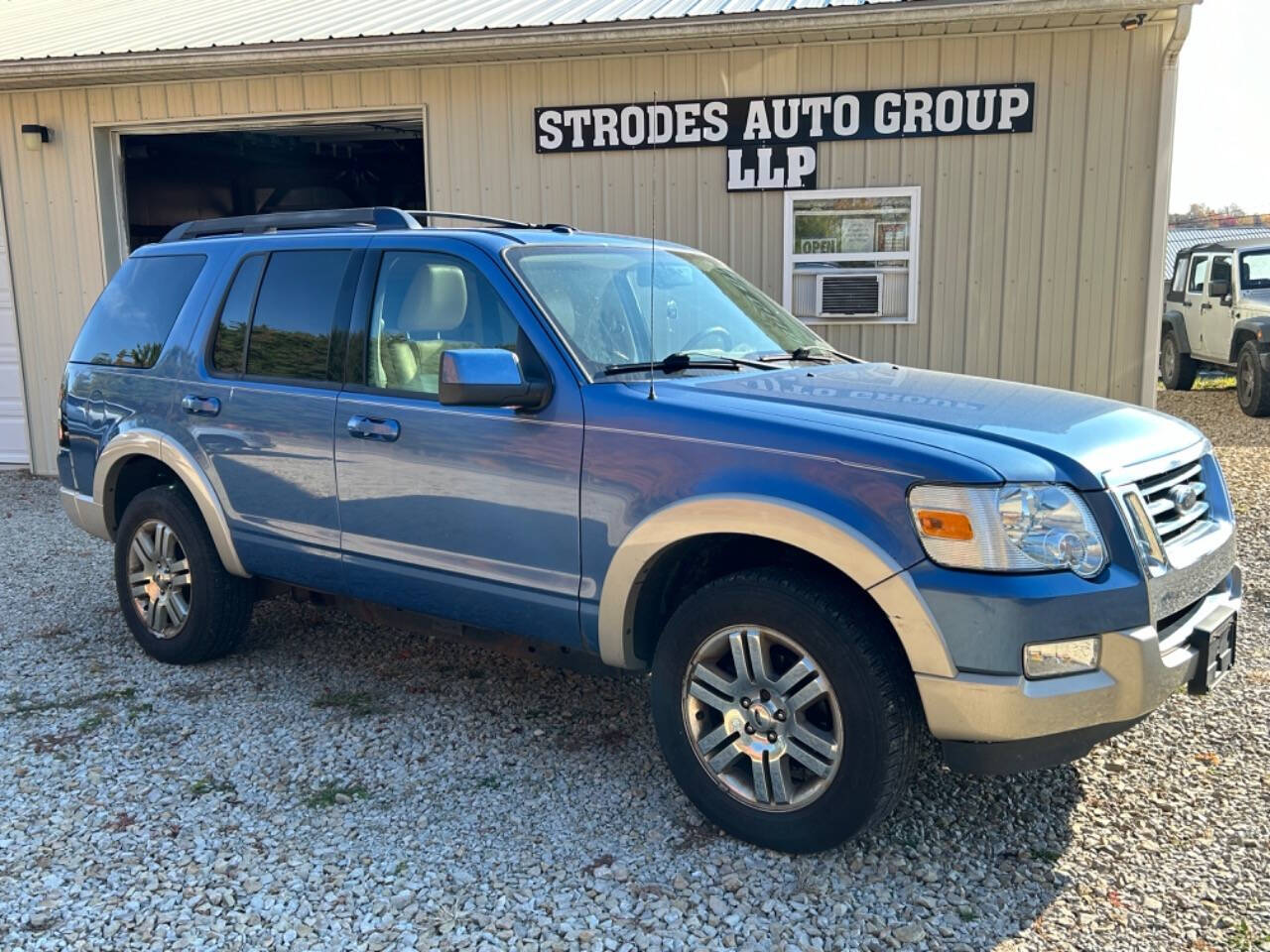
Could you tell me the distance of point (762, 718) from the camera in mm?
3262

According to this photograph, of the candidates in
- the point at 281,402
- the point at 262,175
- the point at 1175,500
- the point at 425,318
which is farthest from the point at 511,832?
the point at 262,175

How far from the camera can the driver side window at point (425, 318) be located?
394 cm

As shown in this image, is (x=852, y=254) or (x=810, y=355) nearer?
(x=810, y=355)

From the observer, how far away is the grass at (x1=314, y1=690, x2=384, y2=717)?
14.8ft

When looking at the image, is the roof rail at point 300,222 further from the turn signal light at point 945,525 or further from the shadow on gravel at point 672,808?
the turn signal light at point 945,525

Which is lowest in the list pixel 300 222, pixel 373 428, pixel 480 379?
pixel 373 428

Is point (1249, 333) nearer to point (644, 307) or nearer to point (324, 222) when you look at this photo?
point (644, 307)

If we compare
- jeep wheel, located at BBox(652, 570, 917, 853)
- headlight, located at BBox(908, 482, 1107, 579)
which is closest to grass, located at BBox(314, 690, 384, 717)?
jeep wheel, located at BBox(652, 570, 917, 853)

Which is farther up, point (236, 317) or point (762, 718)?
point (236, 317)

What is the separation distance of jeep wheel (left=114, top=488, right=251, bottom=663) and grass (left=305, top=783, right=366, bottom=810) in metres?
1.40

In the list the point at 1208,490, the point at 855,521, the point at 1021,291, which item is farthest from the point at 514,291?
the point at 1021,291

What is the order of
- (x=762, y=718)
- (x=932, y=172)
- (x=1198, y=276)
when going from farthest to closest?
1. (x=1198, y=276)
2. (x=932, y=172)
3. (x=762, y=718)

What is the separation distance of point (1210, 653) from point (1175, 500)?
460mm

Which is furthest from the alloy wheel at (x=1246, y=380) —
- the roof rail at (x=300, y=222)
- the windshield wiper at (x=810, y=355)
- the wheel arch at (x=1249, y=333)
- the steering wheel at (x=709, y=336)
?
the roof rail at (x=300, y=222)
